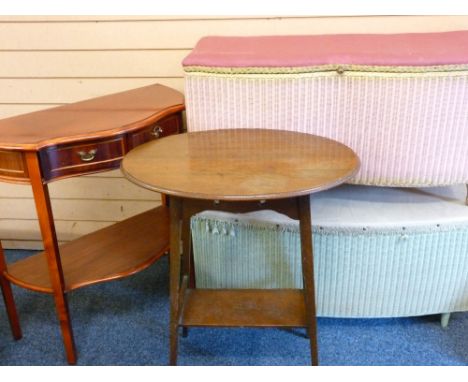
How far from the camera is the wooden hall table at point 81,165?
4.48ft

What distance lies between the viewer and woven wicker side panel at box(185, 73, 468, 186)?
1.37 metres

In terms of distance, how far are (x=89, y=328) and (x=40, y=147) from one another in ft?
2.74

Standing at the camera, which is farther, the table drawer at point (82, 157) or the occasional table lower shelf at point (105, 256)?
the occasional table lower shelf at point (105, 256)

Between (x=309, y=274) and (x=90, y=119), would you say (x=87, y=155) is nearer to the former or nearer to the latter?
(x=90, y=119)

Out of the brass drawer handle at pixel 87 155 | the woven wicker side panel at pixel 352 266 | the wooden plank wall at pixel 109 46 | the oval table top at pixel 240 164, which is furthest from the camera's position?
the wooden plank wall at pixel 109 46

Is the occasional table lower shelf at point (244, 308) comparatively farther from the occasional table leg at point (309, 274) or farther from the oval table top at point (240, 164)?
the oval table top at point (240, 164)

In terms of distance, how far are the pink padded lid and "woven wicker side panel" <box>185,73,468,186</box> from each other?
0.05 m

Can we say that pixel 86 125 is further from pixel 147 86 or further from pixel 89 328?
pixel 89 328

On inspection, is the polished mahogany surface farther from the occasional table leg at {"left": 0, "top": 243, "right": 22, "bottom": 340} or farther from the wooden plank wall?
the occasional table leg at {"left": 0, "top": 243, "right": 22, "bottom": 340}

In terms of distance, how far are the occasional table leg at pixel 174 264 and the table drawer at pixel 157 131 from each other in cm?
32

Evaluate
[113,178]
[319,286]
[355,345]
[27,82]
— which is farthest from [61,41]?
[355,345]

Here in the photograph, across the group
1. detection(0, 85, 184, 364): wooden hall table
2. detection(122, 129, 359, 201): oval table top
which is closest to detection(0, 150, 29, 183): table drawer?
detection(0, 85, 184, 364): wooden hall table

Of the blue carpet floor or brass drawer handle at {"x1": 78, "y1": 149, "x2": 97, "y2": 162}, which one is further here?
the blue carpet floor

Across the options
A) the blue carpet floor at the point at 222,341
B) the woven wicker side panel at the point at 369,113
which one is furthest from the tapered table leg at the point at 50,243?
the woven wicker side panel at the point at 369,113
